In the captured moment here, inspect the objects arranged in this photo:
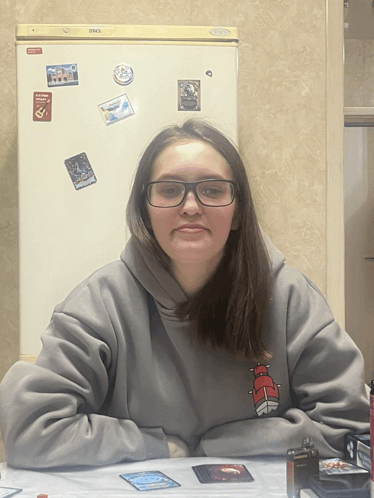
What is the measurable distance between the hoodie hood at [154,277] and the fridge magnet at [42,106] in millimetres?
943

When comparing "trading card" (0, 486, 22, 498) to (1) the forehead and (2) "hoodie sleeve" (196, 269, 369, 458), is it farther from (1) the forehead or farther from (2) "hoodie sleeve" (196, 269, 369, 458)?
(1) the forehead

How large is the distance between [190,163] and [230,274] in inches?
9.4

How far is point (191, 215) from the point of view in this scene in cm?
112

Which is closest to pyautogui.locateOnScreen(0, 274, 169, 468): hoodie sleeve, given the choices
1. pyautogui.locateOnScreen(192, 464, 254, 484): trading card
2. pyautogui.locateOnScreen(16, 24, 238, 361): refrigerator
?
pyautogui.locateOnScreen(192, 464, 254, 484): trading card

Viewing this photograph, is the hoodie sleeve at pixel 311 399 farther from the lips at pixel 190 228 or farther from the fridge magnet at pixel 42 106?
the fridge magnet at pixel 42 106

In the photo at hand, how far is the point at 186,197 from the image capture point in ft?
3.65

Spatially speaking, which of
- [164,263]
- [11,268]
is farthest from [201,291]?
[11,268]

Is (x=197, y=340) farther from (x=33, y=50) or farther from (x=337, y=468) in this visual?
(x=33, y=50)

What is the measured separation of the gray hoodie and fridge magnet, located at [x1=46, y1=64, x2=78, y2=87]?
0.97 metres

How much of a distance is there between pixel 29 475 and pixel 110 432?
151 mm

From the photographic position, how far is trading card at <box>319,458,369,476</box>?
89 centimetres

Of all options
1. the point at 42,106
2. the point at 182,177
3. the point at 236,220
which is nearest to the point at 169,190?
the point at 182,177

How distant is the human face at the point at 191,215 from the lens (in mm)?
1116

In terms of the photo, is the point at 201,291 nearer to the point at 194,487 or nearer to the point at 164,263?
the point at 164,263
